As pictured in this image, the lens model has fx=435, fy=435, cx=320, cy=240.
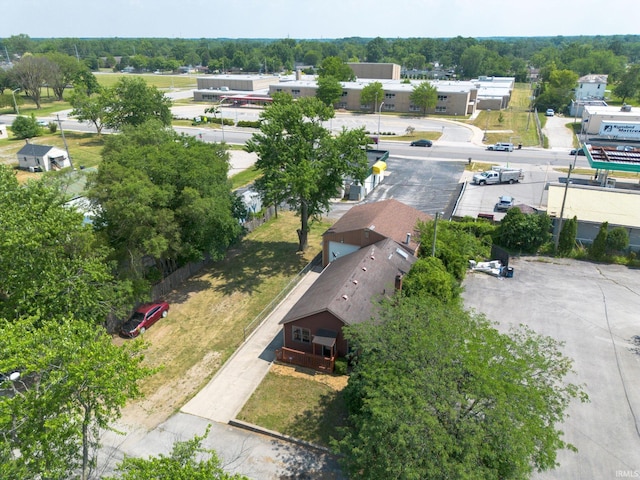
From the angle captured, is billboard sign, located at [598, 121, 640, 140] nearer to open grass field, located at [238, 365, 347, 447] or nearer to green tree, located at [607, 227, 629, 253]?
green tree, located at [607, 227, 629, 253]

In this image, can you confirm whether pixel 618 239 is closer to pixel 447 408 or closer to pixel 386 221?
pixel 386 221

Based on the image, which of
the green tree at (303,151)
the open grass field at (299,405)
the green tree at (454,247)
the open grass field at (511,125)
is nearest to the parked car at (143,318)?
the open grass field at (299,405)

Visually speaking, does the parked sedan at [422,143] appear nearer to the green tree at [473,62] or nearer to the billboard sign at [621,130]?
the billboard sign at [621,130]

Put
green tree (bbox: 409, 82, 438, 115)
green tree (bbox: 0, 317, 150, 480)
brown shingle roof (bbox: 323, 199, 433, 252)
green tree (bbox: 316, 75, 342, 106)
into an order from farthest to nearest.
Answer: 1. green tree (bbox: 316, 75, 342, 106)
2. green tree (bbox: 409, 82, 438, 115)
3. brown shingle roof (bbox: 323, 199, 433, 252)
4. green tree (bbox: 0, 317, 150, 480)

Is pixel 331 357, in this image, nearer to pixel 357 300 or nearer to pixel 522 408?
pixel 357 300

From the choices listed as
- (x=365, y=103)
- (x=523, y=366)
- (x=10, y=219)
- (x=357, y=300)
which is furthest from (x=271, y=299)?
(x=365, y=103)

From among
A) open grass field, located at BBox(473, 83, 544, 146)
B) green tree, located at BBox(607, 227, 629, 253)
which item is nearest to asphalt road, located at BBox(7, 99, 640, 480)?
green tree, located at BBox(607, 227, 629, 253)

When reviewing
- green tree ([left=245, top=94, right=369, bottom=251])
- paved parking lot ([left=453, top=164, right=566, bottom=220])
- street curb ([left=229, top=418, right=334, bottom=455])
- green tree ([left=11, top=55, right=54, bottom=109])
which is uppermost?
green tree ([left=11, top=55, right=54, bottom=109])
